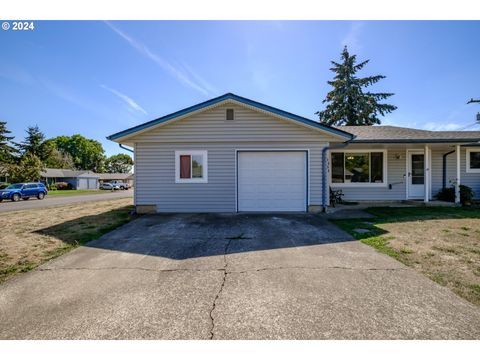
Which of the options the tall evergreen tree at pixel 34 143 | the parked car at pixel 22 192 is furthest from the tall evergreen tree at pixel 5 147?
the parked car at pixel 22 192

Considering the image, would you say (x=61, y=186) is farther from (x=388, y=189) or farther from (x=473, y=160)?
(x=473, y=160)

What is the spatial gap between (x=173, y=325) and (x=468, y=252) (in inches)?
219

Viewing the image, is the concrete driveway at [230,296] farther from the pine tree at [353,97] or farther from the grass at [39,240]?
the pine tree at [353,97]

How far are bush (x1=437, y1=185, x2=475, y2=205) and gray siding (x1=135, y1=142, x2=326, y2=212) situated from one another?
6.76 meters

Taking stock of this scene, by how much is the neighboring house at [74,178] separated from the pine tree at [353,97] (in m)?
49.3

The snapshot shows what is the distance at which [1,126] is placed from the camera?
142 ft

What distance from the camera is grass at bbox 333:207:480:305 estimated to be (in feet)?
11.5

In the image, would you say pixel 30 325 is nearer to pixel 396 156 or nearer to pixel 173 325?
pixel 173 325

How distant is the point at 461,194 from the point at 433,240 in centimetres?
753

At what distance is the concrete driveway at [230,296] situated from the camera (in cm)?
234

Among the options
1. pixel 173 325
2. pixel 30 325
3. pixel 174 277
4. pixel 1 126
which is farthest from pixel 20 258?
pixel 1 126

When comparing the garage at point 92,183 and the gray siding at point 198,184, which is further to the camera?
the garage at point 92,183

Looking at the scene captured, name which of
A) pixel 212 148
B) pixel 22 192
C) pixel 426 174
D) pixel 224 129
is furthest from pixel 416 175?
pixel 22 192

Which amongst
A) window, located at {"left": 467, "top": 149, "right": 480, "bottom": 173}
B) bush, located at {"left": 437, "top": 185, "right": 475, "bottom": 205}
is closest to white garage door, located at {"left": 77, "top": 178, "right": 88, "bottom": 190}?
bush, located at {"left": 437, "top": 185, "right": 475, "bottom": 205}
